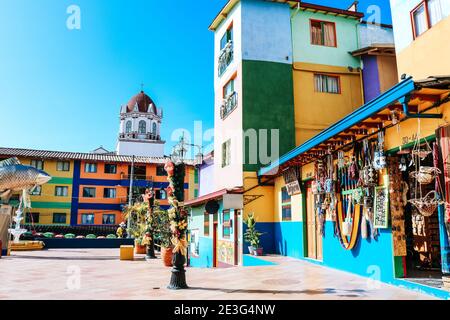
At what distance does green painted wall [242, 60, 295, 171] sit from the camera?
55.4ft

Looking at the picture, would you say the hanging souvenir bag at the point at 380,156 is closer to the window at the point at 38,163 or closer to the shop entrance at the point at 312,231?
the shop entrance at the point at 312,231

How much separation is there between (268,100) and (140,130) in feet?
150

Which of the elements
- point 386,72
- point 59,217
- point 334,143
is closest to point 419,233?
point 334,143

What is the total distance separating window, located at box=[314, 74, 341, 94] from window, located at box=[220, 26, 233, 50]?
4797mm

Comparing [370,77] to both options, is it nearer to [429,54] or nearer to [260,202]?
[260,202]

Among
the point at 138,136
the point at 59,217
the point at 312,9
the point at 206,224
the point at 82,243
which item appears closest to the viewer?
the point at 312,9

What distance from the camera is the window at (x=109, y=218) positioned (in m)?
43.6

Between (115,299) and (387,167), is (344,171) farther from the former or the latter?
(115,299)

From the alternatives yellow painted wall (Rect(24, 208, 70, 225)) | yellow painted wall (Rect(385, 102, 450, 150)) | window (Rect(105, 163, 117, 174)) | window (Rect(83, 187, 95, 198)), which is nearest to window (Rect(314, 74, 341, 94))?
yellow painted wall (Rect(385, 102, 450, 150))

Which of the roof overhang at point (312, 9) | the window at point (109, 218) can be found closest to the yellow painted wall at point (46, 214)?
the window at point (109, 218)

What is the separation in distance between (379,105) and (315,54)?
11.2 metres

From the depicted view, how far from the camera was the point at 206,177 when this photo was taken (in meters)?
25.8

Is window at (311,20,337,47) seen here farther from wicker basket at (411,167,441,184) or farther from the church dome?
the church dome

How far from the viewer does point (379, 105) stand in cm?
763
